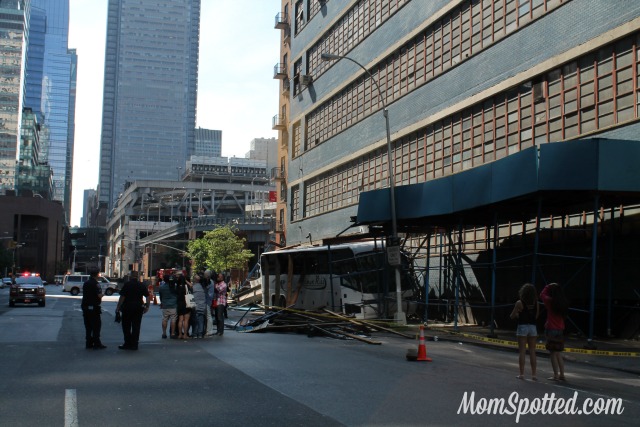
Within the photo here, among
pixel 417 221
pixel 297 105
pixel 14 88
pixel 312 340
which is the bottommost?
pixel 312 340

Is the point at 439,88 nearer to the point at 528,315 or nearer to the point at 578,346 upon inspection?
the point at 578,346

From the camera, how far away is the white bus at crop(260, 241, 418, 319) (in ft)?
93.1

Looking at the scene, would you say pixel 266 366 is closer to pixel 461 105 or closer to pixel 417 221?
pixel 417 221

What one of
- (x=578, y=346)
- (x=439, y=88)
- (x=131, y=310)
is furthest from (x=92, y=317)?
(x=439, y=88)

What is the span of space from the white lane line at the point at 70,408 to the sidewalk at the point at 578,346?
1075 cm

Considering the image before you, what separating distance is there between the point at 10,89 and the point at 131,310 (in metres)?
169

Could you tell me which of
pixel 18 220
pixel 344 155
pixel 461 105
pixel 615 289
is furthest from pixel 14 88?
pixel 615 289

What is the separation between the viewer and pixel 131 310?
16094mm

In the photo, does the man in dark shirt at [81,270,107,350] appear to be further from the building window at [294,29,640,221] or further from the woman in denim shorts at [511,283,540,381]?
the building window at [294,29,640,221]

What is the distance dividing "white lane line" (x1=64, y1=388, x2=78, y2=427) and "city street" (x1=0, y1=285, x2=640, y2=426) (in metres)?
0.02

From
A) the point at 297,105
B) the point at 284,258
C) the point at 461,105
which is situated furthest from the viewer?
the point at 297,105

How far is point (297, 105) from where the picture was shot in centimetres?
5447

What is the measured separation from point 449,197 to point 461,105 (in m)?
7.70

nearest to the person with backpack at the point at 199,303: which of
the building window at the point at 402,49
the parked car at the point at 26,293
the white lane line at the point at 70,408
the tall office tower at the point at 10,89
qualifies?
the white lane line at the point at 70,408
